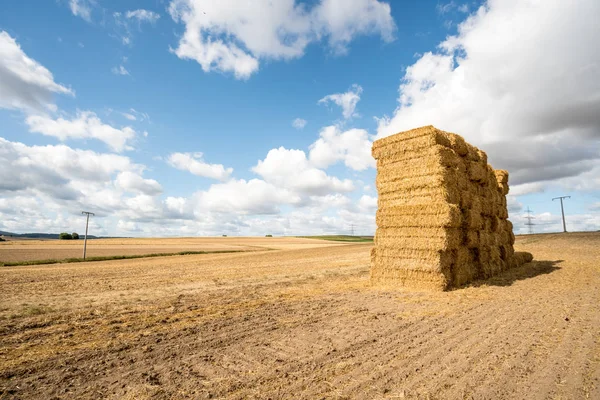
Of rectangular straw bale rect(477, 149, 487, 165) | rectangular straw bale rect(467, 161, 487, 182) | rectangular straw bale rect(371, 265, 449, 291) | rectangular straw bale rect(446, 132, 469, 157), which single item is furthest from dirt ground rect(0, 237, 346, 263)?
rectangular straw bale rect(477, 149, 487, 165)

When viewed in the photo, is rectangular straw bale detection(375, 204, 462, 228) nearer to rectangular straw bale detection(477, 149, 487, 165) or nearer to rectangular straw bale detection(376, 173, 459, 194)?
rectangular straw bale detection(376, 173, 459, 194)

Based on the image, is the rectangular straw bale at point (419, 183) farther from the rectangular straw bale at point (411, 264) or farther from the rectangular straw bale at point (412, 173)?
the rectangular straw bale at point (411, 264)

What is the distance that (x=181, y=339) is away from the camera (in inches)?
239

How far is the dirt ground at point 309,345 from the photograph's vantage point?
4035mm

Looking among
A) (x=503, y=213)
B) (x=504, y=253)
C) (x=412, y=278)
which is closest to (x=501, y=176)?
(x=503, y=213)

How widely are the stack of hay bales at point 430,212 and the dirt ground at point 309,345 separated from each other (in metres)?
1.39

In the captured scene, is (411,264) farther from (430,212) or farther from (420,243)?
(430,212)

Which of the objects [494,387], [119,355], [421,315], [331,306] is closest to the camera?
[494,387]

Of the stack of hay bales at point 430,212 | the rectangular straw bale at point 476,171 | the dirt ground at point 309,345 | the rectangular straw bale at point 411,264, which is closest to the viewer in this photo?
the dirt ground at point 309,345

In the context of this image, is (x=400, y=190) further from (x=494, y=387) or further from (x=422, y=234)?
(x=494, y=387)

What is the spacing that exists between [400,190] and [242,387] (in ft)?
33.1

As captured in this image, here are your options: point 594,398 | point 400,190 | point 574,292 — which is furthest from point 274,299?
point 574,292

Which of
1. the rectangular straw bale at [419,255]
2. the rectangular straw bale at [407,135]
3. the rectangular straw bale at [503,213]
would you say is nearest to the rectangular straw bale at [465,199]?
the rectangular straw bale at [419,255]

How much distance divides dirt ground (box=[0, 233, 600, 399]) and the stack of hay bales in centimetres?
139
